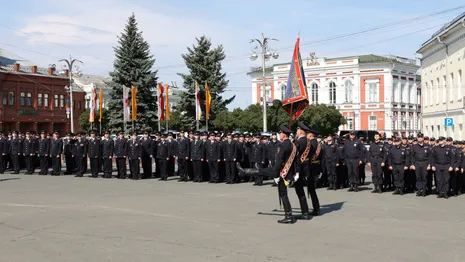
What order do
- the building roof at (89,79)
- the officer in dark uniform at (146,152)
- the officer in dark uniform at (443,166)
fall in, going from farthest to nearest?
the building roof at (89,79) → the officer in dark uniform at (146,152) → the officer in dark uniform at (443,166)

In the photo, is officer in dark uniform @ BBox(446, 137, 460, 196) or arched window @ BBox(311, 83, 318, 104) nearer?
officer in dark uniform @ BBox(446, 137, 460, 196)

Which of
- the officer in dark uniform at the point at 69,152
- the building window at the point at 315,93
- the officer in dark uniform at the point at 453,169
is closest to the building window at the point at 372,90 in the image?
the building window at the point at 315,93

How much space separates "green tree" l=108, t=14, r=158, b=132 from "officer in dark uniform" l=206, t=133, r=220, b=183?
23613mm

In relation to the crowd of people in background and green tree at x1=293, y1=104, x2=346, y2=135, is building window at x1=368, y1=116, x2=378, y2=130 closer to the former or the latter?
green tree at x1=293, y1=104, x2=346, y2=135

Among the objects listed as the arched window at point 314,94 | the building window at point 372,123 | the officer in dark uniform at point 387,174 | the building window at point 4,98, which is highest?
the arched window at point 314,94

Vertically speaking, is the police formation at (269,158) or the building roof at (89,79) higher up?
the building roof at (89,79)

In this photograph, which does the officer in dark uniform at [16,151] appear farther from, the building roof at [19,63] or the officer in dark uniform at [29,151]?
the building roof at [19,63]

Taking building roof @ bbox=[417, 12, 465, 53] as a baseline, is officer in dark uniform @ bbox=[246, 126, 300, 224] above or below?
below

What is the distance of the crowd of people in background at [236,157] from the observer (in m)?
16.6

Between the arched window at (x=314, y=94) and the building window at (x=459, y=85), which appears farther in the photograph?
the arched window at (x=314, y=94)

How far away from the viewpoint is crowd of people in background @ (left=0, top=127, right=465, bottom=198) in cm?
1659

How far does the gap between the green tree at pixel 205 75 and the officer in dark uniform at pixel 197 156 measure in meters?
27.5

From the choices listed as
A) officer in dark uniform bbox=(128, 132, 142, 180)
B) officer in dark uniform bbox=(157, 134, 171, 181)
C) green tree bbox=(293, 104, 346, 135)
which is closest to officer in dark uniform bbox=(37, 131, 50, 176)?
officer in dark uniform bbox=(128, 132, 142, 180)

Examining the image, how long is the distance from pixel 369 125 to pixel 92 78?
1742 inches
